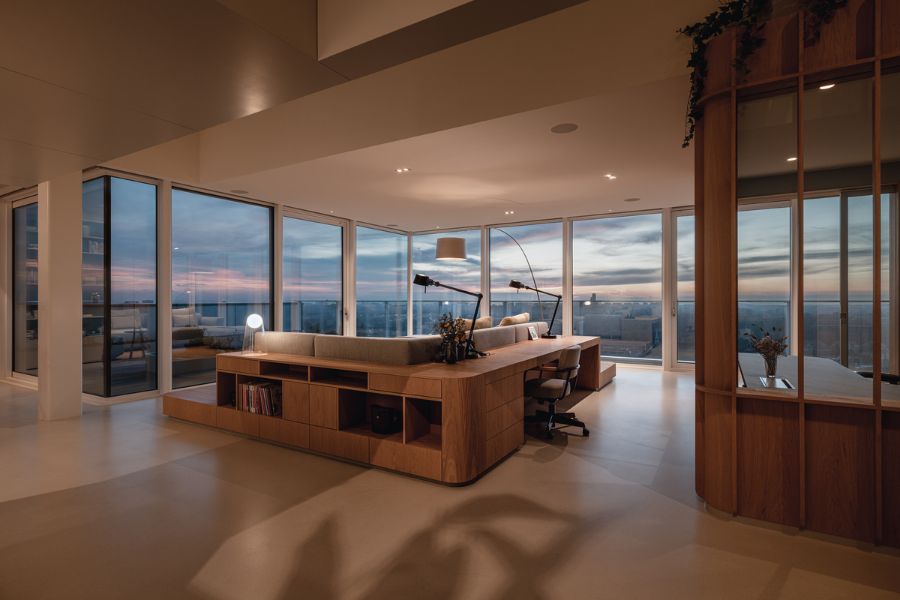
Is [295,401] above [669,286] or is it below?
below

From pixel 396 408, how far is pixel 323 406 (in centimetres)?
58

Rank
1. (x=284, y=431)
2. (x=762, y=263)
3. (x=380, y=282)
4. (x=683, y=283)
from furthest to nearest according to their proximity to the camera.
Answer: (x=380, y=282), (x=683, y=283), (x=284, y=431), (x=762, y=263)

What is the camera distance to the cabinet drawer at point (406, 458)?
307 centimetres

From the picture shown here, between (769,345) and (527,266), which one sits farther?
(527,266)

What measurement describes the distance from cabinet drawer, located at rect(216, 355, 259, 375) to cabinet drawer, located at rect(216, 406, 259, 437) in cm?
36

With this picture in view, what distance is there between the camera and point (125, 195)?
5.50 metres

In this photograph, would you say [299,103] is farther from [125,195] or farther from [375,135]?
[125,195]

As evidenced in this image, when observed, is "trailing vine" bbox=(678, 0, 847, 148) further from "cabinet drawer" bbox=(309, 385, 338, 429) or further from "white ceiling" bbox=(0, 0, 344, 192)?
"cabinet drawer" bbox=(309, 385, 338, 429)

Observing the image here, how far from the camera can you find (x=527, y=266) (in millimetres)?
8648

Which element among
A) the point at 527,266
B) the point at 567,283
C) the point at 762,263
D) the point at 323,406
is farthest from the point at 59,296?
the point at 567,283

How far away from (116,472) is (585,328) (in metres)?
6.89

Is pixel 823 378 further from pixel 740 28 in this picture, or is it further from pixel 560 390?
pixel 740 28

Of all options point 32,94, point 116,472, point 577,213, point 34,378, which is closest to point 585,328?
point 577,213

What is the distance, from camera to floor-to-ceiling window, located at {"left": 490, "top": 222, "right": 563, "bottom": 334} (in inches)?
332
